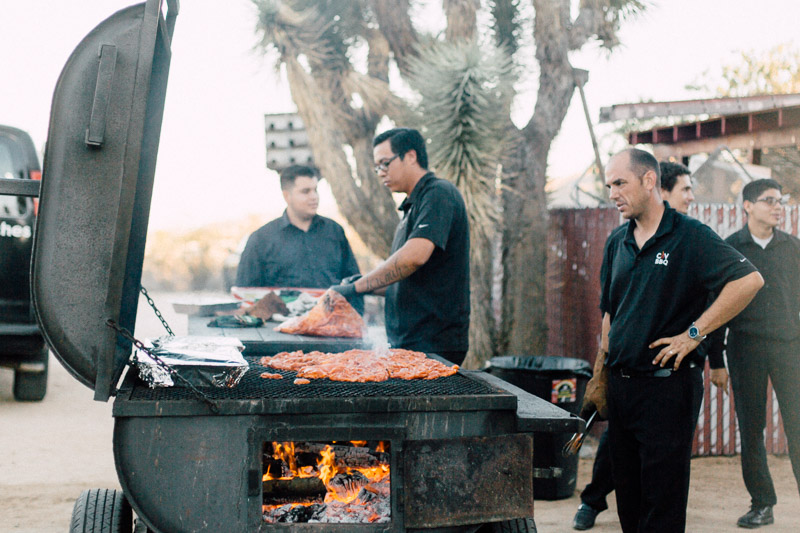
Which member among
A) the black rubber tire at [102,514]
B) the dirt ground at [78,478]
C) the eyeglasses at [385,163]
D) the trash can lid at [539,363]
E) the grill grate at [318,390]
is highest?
the eyeglasses at [385,163]

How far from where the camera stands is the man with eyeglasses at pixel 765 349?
16.5ft


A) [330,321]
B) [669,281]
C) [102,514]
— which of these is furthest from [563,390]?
[102,514]

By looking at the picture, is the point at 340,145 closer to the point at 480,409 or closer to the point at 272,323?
the point at 272,323

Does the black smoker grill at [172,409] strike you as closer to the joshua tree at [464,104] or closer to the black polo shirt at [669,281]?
the black polo shirt at [669,281]

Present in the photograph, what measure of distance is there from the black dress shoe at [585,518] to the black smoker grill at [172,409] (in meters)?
2.35

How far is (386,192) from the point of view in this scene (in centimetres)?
989

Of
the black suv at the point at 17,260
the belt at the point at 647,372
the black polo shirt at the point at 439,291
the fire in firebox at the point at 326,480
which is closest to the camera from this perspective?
the fire in firebox at the point at 326,480

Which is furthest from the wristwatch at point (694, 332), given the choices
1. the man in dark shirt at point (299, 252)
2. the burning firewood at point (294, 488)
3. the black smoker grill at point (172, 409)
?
the man in dark shirt at point (299, 252)

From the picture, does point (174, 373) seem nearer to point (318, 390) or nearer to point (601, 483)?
point (318, 390)

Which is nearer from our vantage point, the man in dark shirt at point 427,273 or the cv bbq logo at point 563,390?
the man in dark shirt at point 427,273

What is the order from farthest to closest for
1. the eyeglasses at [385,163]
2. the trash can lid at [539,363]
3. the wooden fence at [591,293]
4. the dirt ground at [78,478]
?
1. the wooden fence at [591,293]
2. the trash can lid at [539,363]
3. the dirt ground at [78,478]
4. the eyeglasses at [385,163]

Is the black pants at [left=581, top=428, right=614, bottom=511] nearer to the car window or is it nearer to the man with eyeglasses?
the man with eyeglasses

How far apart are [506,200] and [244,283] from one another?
10.6ft

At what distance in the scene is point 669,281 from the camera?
3531mm
